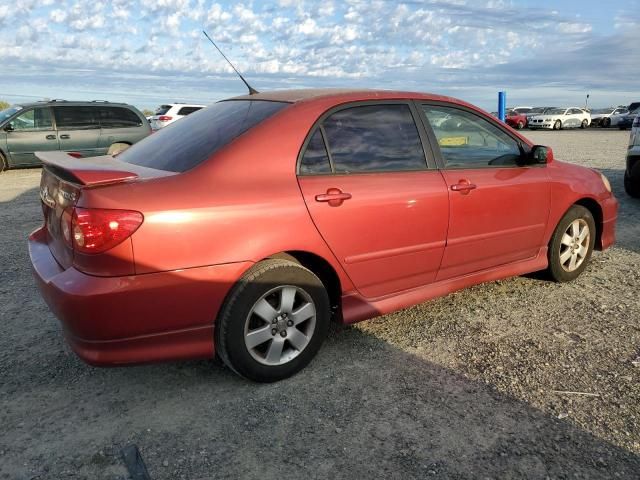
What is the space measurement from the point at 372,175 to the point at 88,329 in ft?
5.82

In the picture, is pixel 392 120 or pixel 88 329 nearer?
pixel 88 329

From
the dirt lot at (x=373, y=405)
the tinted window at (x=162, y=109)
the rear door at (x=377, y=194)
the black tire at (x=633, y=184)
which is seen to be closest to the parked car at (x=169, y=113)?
the tinted window at (x=162, y=109)

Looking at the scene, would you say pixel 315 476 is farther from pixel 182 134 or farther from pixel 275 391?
pixel 182 134

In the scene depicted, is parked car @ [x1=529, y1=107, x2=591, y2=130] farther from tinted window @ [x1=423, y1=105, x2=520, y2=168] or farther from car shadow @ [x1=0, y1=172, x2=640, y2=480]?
car shadow @ [x1=0, y1=172, x2=640, y2=480]

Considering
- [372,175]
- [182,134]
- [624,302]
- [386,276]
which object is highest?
[182,134]

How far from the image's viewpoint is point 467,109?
390cm

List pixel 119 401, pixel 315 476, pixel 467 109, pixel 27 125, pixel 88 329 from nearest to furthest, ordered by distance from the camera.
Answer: pixel 315 476 → pixel 88 329 → pixel 119 401 → pixel 467 109 → pixel 27 125

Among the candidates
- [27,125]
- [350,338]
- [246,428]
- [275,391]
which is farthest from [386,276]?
[27,125]

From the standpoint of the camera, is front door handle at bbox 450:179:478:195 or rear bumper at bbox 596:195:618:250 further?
rear bumper at bbox 596:195:618:250

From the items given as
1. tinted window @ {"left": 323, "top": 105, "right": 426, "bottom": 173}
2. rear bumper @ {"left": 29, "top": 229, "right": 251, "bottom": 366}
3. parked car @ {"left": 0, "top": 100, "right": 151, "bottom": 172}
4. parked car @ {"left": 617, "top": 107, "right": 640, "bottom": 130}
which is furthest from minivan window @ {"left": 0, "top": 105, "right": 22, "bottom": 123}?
parked car @ {"left": 617, "top": 107, "right": 640, "bottom": 130}

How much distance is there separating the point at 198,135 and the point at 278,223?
84cm

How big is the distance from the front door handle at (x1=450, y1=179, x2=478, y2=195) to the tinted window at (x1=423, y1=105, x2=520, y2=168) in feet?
0.44

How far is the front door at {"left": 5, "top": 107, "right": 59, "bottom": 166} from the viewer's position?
40.5ft

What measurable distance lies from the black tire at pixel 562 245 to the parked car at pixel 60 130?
10.4 metres
